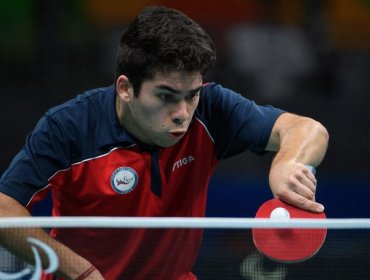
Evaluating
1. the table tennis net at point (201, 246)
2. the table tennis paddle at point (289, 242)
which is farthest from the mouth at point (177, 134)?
the table tennis paddle at point (289, 242)

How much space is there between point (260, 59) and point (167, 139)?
327 cm

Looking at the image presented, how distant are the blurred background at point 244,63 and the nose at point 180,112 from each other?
125 inches

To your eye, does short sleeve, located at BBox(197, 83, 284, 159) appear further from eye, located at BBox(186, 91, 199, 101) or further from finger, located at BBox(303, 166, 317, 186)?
finger, located at BBox(303, 166, 317, 186)

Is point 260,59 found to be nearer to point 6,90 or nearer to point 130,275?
point 6,90

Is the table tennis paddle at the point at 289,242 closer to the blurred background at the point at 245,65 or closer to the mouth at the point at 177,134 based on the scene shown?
the mouth at the point at 177,134

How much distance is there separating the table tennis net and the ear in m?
0.88

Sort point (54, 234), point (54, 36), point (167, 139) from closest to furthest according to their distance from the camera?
point (54, 234) < point (167, 139) < point (54, 36)

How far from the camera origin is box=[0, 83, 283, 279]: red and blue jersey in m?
3.67

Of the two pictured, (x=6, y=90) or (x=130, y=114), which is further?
(x=6, y=90)

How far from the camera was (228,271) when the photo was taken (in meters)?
2.93

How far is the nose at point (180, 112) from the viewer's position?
3568mm

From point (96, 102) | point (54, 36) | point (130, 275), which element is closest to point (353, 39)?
point (54, 36)

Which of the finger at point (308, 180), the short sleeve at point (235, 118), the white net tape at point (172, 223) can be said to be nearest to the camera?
the white net tape at point (172, 223)

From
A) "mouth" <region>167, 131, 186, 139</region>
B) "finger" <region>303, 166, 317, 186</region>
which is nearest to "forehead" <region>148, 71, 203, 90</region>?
"mouth" <region>167, 131, 186, 139</region>
